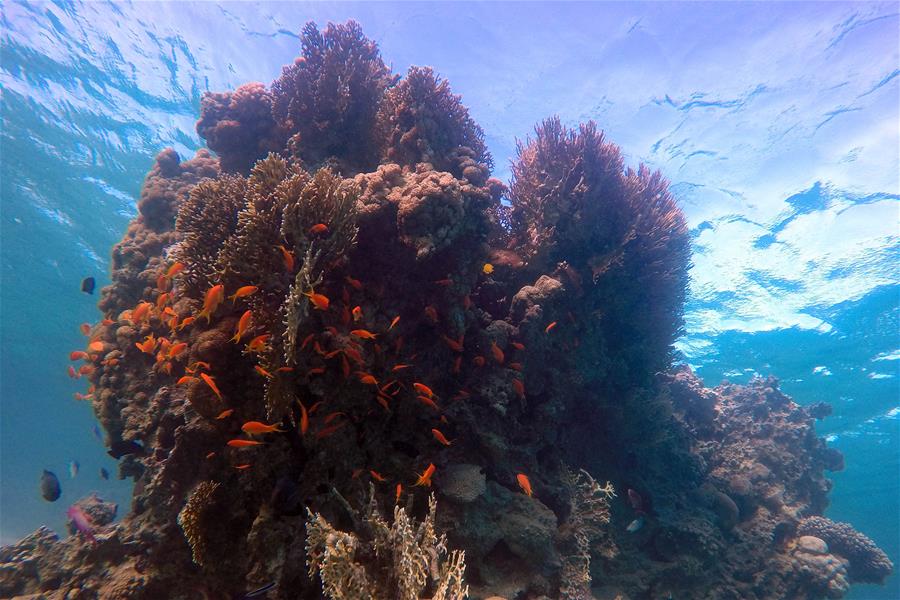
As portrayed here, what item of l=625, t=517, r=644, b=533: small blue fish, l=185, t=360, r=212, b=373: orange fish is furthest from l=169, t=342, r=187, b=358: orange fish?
l=625, t=517, r=644, b=533: small blue fish

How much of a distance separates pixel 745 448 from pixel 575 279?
26.7 ft

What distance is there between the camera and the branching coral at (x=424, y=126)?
23.1ft

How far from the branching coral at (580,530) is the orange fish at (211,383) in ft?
15.6

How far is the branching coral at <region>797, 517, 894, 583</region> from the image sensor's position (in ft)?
32.7

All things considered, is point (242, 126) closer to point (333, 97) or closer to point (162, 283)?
point (333, 97)

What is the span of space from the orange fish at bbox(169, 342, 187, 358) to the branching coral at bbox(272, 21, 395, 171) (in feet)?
14.1

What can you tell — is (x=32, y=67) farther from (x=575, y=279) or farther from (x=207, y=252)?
(x=575, y=279)

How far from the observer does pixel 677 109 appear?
40.8ft

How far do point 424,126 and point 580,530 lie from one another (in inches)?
277

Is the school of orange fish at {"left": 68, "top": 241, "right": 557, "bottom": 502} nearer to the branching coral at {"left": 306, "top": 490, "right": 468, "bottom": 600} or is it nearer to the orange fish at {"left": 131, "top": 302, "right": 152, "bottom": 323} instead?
the orange fish at {"left": 131, "top": 302, "right": 152, "bottom": 323}

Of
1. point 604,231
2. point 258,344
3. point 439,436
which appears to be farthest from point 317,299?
point 604,231

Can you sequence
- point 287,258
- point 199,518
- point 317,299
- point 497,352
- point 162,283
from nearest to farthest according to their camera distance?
point 199,518 → point 317,299 → point 287,258 → point 162,283 → point 497,352

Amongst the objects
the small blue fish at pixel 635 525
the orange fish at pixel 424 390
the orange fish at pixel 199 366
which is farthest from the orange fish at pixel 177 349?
the small blue fish at pixel 635 525

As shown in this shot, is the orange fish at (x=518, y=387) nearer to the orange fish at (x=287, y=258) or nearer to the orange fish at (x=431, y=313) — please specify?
the orange fish at (x=431, y=313)
